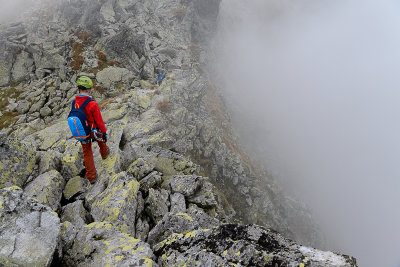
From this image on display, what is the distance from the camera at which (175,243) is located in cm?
612

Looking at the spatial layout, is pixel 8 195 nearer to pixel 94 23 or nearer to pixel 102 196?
pixel 102 196

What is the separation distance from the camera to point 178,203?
424 inches

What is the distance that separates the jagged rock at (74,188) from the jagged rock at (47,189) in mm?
240

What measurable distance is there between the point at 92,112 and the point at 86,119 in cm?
38

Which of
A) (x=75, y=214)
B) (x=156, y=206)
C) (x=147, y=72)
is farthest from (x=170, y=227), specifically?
(x=147, y=72)

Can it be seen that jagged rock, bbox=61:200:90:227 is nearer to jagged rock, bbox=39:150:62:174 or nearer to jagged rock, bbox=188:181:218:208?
jagged rock, bbox=39:150:62:174

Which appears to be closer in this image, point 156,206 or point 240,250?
point 240,250

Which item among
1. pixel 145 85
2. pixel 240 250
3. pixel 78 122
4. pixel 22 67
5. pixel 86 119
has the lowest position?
pixel 240 250

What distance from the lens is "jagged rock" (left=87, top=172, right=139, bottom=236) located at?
8.20 m

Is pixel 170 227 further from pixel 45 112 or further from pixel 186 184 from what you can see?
pixel 45 112

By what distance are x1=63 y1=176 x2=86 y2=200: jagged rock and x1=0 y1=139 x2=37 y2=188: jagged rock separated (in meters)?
1.92

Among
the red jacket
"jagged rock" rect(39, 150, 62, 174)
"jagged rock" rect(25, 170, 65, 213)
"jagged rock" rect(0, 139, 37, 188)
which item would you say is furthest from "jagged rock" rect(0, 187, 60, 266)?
"jagged rock" rect(39, 150, 62, 174)

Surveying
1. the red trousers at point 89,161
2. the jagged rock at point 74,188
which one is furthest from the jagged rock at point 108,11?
the jagged rock at point 74,188

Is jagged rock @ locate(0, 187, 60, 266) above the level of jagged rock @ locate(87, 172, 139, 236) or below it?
above
